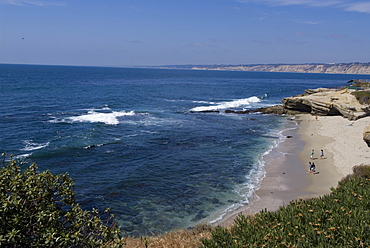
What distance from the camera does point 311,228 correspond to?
841 cm

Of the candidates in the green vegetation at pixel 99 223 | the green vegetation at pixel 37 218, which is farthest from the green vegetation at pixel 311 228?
the green vegetation at pixel 37 218

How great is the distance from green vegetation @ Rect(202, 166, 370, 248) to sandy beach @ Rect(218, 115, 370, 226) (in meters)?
7.33

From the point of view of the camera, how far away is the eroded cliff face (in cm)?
4390

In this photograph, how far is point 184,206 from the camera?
1897 cm

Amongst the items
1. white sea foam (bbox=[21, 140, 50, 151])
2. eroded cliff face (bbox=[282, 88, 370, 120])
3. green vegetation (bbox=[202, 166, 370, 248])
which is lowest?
white sea foam (bbox=[21, 140, 50, 151])

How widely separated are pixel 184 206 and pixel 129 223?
356 centimetres

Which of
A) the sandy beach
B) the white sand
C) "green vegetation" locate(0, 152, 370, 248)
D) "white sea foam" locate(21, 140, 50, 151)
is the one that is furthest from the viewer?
"white sea foam" locate(21, 140, 50, 151)

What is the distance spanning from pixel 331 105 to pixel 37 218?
157ft

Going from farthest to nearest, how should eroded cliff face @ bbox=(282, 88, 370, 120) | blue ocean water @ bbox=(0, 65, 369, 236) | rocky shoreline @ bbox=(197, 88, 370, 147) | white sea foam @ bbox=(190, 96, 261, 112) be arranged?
white sea foam @ bbox=(190, 96, 261, 112) → rocky shoreline @ bbox=(197, 88, 370, 147) → eroded cliff face @ bbox=(282, 88, 370, 120) → blue ocean water @ bbox=(0, 65, 369, 236)

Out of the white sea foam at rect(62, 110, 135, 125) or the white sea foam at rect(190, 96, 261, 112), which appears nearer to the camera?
the white sea foam at rect(62, 110, 135, 125)

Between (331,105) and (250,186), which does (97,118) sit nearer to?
(250,186)

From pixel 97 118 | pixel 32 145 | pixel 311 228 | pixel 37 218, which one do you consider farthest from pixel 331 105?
pixel 37 218

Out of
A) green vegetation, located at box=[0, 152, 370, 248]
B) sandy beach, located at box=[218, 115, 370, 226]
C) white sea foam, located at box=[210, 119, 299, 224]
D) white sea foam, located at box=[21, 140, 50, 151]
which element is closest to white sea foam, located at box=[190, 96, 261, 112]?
sandy beach, located at box=[218, 115, 370, 226]

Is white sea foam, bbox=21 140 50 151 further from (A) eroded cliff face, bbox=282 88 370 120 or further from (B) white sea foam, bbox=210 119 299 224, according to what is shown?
(A) eroded cliff face, bbox=282 88 370 120
